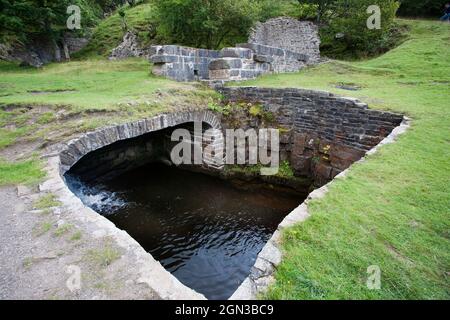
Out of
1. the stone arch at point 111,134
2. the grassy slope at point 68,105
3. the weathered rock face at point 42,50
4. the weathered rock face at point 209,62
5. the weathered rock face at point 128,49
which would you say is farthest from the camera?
the weathered rock face at point 128,49

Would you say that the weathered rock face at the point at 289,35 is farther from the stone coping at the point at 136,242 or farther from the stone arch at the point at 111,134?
the stone coping at the point at 136,242

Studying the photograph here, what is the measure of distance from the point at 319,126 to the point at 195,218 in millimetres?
4432

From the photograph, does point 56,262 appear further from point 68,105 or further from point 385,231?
point 68,105

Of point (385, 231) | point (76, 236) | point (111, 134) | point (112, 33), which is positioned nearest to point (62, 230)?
point (76, 236)

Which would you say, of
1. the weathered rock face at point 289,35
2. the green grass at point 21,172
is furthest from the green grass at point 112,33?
the green grass at point 21,172

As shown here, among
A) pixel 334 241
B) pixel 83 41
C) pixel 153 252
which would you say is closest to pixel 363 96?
pixel 334 241

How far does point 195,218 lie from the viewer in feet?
22.0

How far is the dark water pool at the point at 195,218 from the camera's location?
17.1ft

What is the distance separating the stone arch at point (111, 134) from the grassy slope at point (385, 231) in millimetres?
4024

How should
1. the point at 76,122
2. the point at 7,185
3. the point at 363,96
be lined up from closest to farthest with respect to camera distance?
1. the point at 7,185
2. the point at 76,122
3. the point at 363,96

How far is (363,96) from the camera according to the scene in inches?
290

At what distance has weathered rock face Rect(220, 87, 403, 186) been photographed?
20.7 feet
